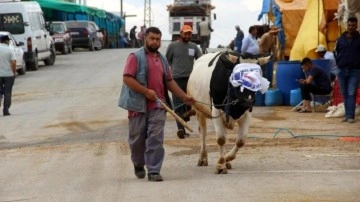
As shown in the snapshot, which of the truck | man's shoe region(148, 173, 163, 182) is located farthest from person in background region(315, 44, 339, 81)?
the truck

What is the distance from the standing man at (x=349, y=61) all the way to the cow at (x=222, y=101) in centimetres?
531

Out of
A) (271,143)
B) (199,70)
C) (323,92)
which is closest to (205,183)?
(199,70)

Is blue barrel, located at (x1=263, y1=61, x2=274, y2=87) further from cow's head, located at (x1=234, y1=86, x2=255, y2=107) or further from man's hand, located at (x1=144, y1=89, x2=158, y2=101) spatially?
man's hand, located at (x1=144, y1=89, x2=158, y2=101)

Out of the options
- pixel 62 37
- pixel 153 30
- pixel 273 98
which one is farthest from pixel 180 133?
pixel 62 37

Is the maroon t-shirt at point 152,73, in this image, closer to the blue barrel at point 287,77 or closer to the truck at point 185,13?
the blue barrel at point 287,77

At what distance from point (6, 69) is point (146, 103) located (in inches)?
461

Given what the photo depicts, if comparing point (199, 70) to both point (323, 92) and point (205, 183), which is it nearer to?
point (205, 183)

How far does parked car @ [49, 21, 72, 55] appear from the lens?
47.3 meters

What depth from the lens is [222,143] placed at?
11539 millimetres

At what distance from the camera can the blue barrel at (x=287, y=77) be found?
21.5 meters

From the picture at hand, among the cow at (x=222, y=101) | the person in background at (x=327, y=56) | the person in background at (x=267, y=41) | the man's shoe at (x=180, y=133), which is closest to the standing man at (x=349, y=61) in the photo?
the man's shoe at (x=180, y=133)

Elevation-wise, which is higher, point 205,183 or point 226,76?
point 226,76

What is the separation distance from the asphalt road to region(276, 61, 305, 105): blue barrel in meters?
0.71

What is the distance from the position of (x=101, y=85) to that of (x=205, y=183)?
60.3 ft
